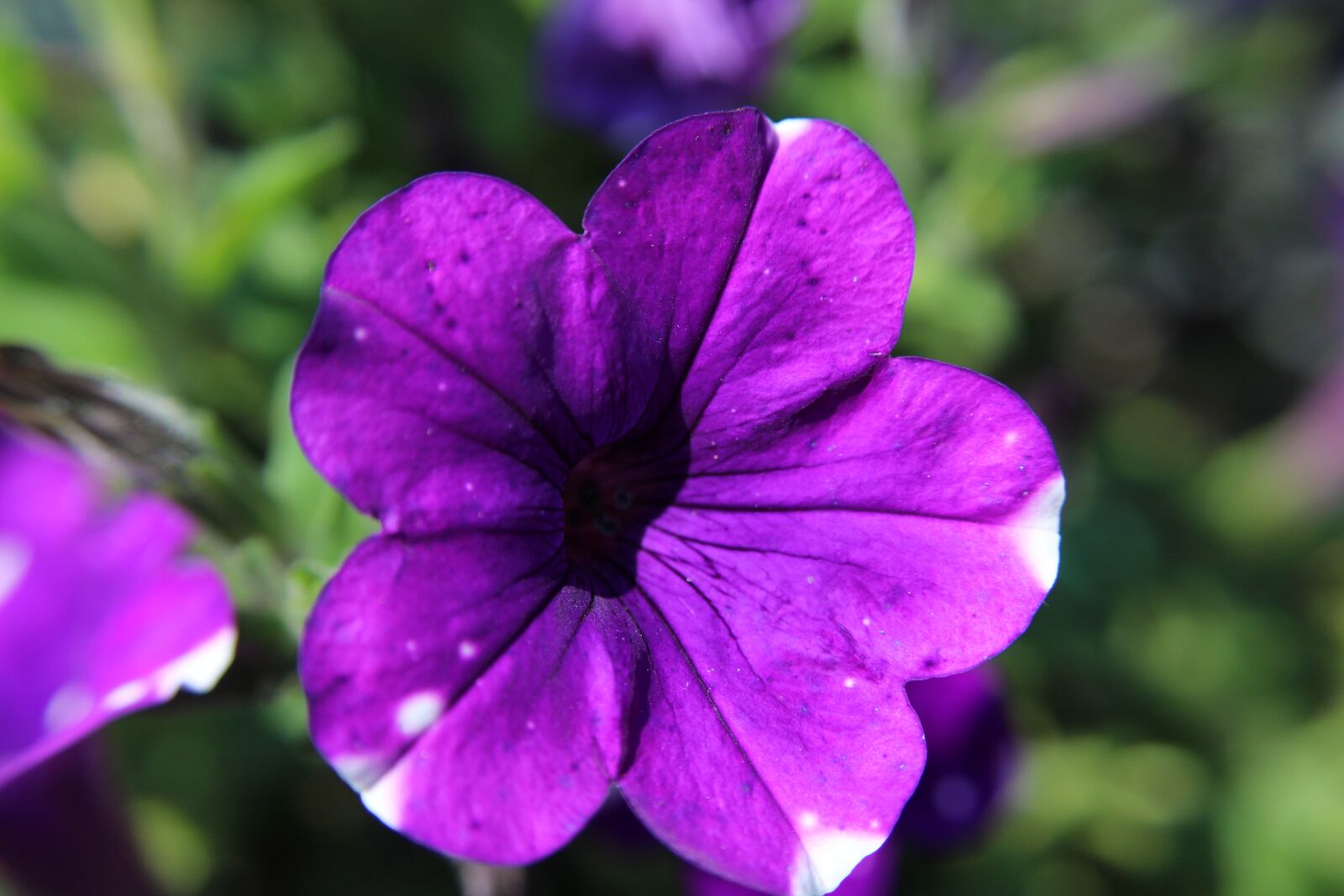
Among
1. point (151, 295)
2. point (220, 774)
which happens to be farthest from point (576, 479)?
point (220, 774)

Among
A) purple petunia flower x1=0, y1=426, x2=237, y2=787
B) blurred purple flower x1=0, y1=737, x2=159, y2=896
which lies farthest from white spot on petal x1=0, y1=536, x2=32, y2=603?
blurred purple flower x1=0, y1=737, x2=159, y2=896

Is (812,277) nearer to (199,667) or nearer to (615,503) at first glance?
(615,503)

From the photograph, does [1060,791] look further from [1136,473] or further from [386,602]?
[386,602]

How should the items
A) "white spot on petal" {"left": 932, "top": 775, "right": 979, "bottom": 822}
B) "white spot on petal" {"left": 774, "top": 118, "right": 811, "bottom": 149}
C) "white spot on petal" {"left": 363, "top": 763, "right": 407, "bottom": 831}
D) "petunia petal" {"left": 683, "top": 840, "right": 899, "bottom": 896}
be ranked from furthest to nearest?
"white spot on petal" {"left": 932, "top": 775, "right": 979, "bottom": 822}
"petunia petal" {"left": 683, "top": 840, "right": 899, "bottom": 896}
"white spot on petal" {"left": 774, "top": 118, "right": 811, "bottom": 149}
"white spot on petal" {"left": 363, "top": 763, "right": 407, "bottom": 831}

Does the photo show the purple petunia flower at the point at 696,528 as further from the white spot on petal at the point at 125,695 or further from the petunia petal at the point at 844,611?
the white spot on petal at the point at 125,695

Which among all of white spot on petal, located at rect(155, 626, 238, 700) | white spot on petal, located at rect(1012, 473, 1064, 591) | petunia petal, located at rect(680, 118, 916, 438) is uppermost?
petunia petal, located at rect(680, 118, 916, 438)

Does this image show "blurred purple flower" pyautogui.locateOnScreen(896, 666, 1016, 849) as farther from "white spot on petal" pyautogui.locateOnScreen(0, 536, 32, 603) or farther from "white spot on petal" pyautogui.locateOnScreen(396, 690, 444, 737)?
"white spot on petal" pyautogui.locateOnScreen(0, 536, 32, 603)
